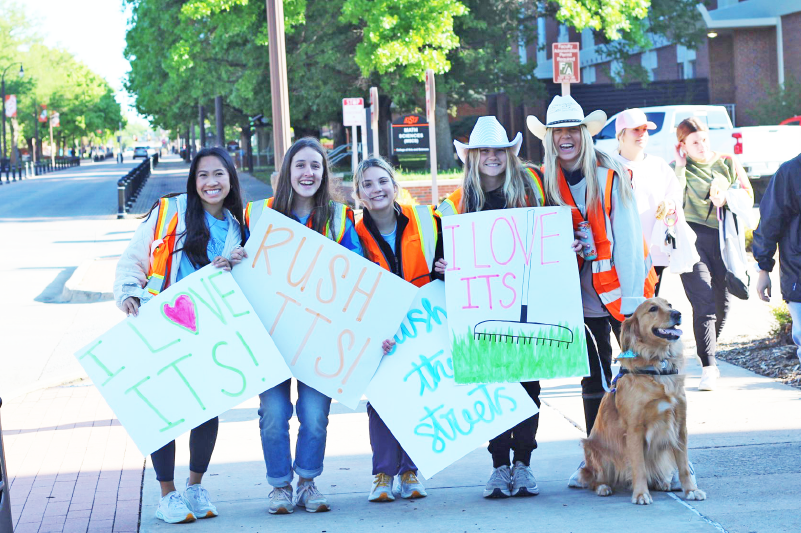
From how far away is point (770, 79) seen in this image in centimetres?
3447

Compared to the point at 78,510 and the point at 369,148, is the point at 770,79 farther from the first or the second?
the point at 78,510

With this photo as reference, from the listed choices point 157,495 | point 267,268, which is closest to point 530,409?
point 267,268

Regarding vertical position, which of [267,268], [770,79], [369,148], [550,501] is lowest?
[550,501]

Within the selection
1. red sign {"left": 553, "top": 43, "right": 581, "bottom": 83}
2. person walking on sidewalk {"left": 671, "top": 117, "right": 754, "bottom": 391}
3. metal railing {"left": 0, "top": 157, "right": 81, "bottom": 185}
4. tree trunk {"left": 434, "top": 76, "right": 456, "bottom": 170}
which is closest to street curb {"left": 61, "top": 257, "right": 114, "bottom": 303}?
red sign {"left": 553, "top": 43, "right": 581, "bottom": 83}

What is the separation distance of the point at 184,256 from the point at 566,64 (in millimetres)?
7114

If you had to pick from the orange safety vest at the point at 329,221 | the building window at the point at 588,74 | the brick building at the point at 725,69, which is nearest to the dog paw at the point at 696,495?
the orange safety vest at the point at 329,221

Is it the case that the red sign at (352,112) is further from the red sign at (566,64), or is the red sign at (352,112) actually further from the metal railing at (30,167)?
the metal railing at (30,167)

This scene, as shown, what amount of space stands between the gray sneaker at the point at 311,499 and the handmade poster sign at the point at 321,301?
49cm

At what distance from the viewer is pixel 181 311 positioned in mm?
4547

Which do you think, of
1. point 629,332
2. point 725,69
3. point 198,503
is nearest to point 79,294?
point 198,503

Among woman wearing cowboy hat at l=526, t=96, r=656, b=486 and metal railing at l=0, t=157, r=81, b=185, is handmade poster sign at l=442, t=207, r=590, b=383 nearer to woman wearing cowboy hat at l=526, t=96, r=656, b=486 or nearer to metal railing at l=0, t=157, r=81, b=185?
woman wearing cowboy hat at l=526, t=96, r=656, b=486

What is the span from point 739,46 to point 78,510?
3418cm

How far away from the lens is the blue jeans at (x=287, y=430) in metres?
4.56

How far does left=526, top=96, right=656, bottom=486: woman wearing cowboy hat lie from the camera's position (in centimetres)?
473
